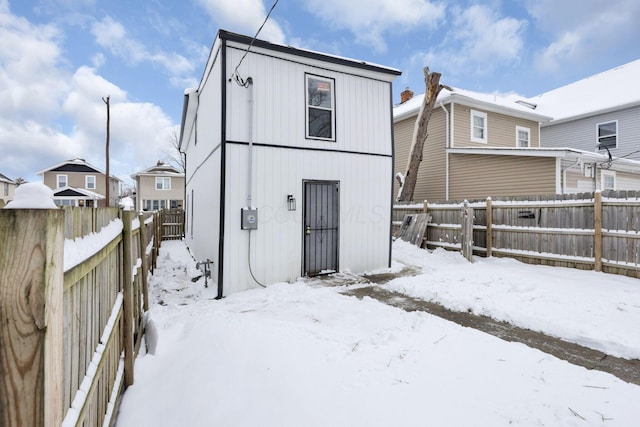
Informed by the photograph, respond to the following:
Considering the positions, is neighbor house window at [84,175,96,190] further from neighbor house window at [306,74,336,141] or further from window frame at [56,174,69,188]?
neighbor house window at [306,74,336,141]

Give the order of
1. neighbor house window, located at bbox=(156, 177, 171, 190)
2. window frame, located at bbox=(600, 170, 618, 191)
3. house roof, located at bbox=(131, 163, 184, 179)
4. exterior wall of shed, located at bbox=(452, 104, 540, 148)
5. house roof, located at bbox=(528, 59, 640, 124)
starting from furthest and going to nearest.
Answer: neighbor house window, located at bbox=(156, 177, 171, 190) → house roof, located at bbox=(131, 163, 184, 179) → house roof, located at bbox=(528, 59, 640, 124) → exterior wall of shed, located at bbox=(452, 104, 540, 148) → window frame, located at bbox=(600, 170, 618, 191)

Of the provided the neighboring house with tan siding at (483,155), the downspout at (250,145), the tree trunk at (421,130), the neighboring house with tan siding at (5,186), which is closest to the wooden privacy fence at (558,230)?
the neighboring house with tan siding at (483,155)

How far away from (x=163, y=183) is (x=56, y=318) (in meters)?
37.2

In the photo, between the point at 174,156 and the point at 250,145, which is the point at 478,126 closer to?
the point at 250,145

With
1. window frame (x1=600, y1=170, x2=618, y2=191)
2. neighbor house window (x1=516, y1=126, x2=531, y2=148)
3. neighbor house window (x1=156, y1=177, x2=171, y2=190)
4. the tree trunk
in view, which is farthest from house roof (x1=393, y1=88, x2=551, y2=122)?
neighbor house window (x1=156, y1=177, x2=171, y2=190)

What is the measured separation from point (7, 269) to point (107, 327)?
1590mm

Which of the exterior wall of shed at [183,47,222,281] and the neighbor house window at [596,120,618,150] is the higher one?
the neighbor house window at [596,120,618,150]

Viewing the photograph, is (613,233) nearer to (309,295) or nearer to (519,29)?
(309,295)

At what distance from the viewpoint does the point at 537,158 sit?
39.6 ft

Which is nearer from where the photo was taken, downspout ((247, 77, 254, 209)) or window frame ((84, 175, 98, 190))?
downspout ((247, 77, 254, 209))

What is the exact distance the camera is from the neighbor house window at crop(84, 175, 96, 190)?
115 ft

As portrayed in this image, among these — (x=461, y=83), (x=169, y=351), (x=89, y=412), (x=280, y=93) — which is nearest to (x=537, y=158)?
(x=461, y=83)

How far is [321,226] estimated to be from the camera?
7496mm

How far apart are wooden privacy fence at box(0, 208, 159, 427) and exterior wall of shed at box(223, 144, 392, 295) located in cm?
398
